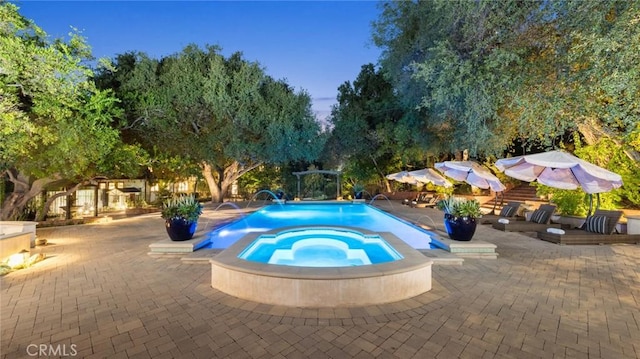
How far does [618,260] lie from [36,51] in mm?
13598

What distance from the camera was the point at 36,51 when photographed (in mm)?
6855

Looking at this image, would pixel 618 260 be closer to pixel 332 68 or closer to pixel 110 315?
pixel 110 315

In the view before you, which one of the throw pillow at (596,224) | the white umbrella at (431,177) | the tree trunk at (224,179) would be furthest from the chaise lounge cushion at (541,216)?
the tree trunk at (224,179)

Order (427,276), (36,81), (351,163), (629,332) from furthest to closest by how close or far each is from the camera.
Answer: (351,163) < (36,81) < (427,276) < (629,332)

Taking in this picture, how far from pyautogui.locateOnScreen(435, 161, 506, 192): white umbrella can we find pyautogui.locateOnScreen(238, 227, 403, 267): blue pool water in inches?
240

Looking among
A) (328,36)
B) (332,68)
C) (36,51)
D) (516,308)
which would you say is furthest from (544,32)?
(332,68)

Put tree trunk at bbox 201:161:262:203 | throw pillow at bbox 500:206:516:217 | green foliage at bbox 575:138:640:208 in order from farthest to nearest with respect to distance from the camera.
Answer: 1. tree trunk at bbox 201:161:262:203
2. throw pillow at bbox 500:206:516:217
3. green foliage at bbox 575:138:640:208

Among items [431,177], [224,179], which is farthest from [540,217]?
[224,179]

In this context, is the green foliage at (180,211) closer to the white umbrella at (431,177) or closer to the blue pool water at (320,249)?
→ the blue pool water at (320,249)

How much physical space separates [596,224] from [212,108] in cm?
1555

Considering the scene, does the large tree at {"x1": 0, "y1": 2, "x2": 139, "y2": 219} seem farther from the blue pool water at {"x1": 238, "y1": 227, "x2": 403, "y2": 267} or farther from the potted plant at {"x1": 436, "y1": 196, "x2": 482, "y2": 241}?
the potted plant at {"x1": 436, "y1": 196, "x2": 482, "y2": 241}

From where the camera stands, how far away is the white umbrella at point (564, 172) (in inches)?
294

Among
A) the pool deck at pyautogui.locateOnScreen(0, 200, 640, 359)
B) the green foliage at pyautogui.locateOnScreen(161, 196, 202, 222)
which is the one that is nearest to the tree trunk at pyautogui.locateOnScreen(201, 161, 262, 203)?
the green foliage at pyautogui.locateOnScreen(161, 196, 202, 222)

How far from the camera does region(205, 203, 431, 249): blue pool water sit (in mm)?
8539
